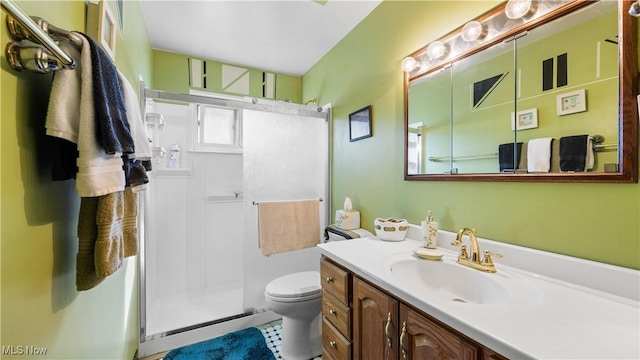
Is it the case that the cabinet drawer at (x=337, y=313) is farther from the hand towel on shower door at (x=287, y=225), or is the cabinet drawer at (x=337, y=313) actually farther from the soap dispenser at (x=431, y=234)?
the hand towel on shower door at (x=287, y=225)

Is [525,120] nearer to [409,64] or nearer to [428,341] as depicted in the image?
[409,64]

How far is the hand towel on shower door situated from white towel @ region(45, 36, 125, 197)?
4.29 feet

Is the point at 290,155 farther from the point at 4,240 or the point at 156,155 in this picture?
the point at 4,240

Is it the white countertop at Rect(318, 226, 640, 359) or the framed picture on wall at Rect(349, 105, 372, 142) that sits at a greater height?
the framed picture on wall at Rect(349, 105, 372, 142)

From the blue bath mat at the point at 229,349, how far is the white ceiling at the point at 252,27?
92.0 inches

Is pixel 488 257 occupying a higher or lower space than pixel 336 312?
higher

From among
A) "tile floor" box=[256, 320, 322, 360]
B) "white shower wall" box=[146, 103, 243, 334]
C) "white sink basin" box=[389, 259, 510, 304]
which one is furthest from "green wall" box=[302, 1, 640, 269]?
"white shower wall" box=[146, 103, 243, 334]

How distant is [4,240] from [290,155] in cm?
166

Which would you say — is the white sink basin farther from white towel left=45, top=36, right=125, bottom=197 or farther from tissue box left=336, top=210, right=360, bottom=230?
white towel left=45, top=36, right=125, bottom=197

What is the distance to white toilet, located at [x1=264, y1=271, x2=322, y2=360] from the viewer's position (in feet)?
5.15

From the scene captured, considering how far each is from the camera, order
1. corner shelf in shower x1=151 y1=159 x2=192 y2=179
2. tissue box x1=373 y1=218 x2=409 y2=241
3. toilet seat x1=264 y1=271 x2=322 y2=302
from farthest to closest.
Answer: corner shelf in shower x1=151 y1=159 x2=192 y2=179 → toilet seat x1=264 y1=271 x2=322 y2=302 → tissue box x1=373 y1=218 x2=409 y2=241

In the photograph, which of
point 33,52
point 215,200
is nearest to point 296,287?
point 215,200

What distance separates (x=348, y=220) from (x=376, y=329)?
0.91 meters

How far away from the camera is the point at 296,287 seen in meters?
1.65
